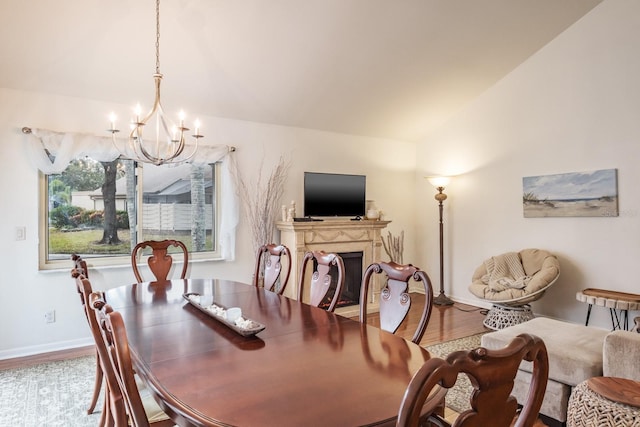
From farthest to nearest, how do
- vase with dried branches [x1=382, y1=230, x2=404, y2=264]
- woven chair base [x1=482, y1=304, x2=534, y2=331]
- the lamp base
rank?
vase with dried branches [x1=382, y1=230, x2=404, y2=264] → the lamp base → woven chair base [x1=482, y1=304, x2=534, y2=331]

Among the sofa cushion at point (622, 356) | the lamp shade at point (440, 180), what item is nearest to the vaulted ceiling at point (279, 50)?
the lamp shade at point (440, 180)

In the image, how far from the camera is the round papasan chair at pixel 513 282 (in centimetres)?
405

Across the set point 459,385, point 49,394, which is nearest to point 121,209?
point 49,394

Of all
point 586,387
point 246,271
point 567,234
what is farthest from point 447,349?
point 246,271

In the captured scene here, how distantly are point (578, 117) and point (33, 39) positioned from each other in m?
5.18

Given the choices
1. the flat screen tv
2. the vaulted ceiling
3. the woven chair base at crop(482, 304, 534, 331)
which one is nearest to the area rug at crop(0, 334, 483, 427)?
the woven chair base at crop(482, 304, 534, 331)

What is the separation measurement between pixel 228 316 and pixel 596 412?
69.7 inches

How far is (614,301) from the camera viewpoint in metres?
3.54

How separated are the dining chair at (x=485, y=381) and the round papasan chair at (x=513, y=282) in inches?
139

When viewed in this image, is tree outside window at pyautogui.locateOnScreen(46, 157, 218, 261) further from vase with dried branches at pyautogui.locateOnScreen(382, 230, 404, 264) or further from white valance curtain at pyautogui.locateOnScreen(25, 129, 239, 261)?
vase with dried branches at pyautogui.locateOnScreen(382, 230, 404, 264)

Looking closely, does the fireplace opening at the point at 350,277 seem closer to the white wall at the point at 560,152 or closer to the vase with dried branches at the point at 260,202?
the vase with dried branches at the point at 260,202

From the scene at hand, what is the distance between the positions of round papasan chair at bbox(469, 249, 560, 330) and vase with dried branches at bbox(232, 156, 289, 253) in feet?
8.11

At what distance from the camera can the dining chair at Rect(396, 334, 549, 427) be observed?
2.25 feet

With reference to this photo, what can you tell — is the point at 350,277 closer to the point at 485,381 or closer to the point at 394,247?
the point at 394,247
